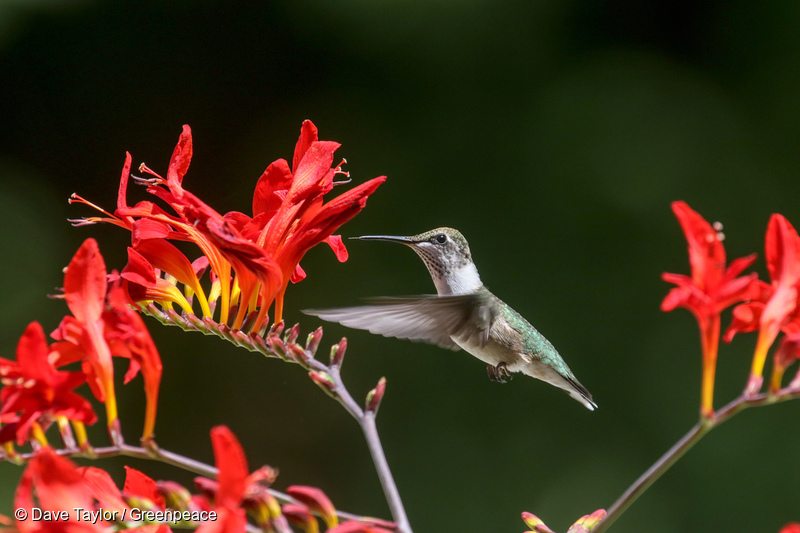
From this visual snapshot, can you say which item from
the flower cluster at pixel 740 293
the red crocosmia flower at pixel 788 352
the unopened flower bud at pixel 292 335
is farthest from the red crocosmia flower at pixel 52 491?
the red crocosmia flower at pixel 788 352

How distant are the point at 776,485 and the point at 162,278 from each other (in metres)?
3.23

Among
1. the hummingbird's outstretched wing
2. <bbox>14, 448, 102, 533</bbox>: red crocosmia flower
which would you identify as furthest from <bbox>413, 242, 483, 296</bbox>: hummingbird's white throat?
<bbox>14, 448, 102, 533</bbox>: red crocosmia flower

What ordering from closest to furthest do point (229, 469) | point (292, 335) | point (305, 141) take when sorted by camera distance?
1. point (229, 469)
2. point (292, 335)
3. point (305, 141)

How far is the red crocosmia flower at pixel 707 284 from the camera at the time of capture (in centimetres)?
111

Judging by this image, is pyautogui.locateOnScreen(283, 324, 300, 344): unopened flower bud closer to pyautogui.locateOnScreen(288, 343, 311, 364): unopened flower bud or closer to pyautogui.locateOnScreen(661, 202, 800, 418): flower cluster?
pyautogui.locateOnScreen(288, 343, 311, 364): unopened flower bud

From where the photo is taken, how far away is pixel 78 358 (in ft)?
3.98

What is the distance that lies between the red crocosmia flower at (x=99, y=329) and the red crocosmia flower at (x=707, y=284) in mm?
608

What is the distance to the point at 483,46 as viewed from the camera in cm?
452

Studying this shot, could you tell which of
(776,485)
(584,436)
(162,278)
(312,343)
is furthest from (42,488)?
(776,485)

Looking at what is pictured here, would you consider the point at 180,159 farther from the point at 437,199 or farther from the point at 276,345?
the point at 437,199

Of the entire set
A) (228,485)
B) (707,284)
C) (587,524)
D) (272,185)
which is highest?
(272,185)

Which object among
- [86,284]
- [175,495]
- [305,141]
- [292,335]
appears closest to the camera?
[175,495]

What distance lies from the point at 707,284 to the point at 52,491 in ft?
2.48

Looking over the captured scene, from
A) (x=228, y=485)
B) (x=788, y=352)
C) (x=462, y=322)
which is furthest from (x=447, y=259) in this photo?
(x=228, y=485)
